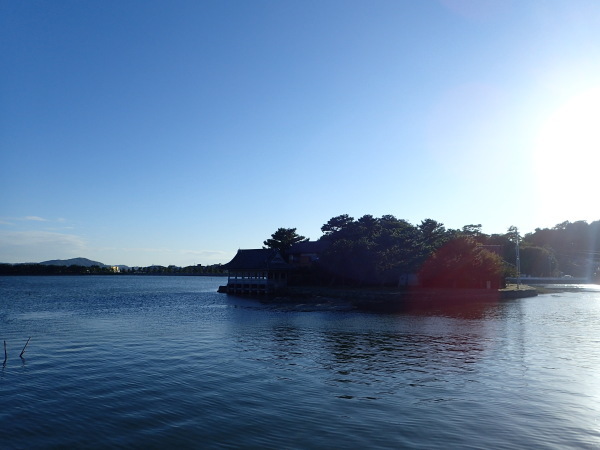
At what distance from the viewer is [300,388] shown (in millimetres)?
15070

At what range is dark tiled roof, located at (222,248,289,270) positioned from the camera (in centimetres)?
6676

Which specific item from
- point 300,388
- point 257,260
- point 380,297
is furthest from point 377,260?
point 300,388

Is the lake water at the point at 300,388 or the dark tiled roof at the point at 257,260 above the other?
the dark tiled roof at the point at 257,260

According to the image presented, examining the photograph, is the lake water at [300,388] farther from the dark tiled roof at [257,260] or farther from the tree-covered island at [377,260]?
the dark tiled roof at [257,260]

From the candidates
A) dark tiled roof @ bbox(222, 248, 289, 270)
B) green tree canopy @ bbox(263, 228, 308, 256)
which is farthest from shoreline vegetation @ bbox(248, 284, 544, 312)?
green tree canopy @ bbox(263, 228, 308, 256)

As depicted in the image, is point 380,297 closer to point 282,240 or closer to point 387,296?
point 387,296

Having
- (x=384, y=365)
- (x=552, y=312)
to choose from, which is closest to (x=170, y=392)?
(x=384, y=365)

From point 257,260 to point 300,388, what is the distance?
2106 inches

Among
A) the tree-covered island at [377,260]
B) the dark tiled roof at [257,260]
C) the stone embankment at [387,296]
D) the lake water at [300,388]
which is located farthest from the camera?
the dark tiled roof at [257,260]

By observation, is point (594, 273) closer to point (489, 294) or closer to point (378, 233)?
point (489, 294)

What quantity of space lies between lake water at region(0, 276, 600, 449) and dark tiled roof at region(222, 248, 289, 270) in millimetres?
36850

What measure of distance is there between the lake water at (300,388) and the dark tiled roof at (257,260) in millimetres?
36850

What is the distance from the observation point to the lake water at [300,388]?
1089 cm

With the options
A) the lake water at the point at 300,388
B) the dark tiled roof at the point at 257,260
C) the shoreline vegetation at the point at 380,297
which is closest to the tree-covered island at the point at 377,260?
the dark tiled roof at the point at 257,260
